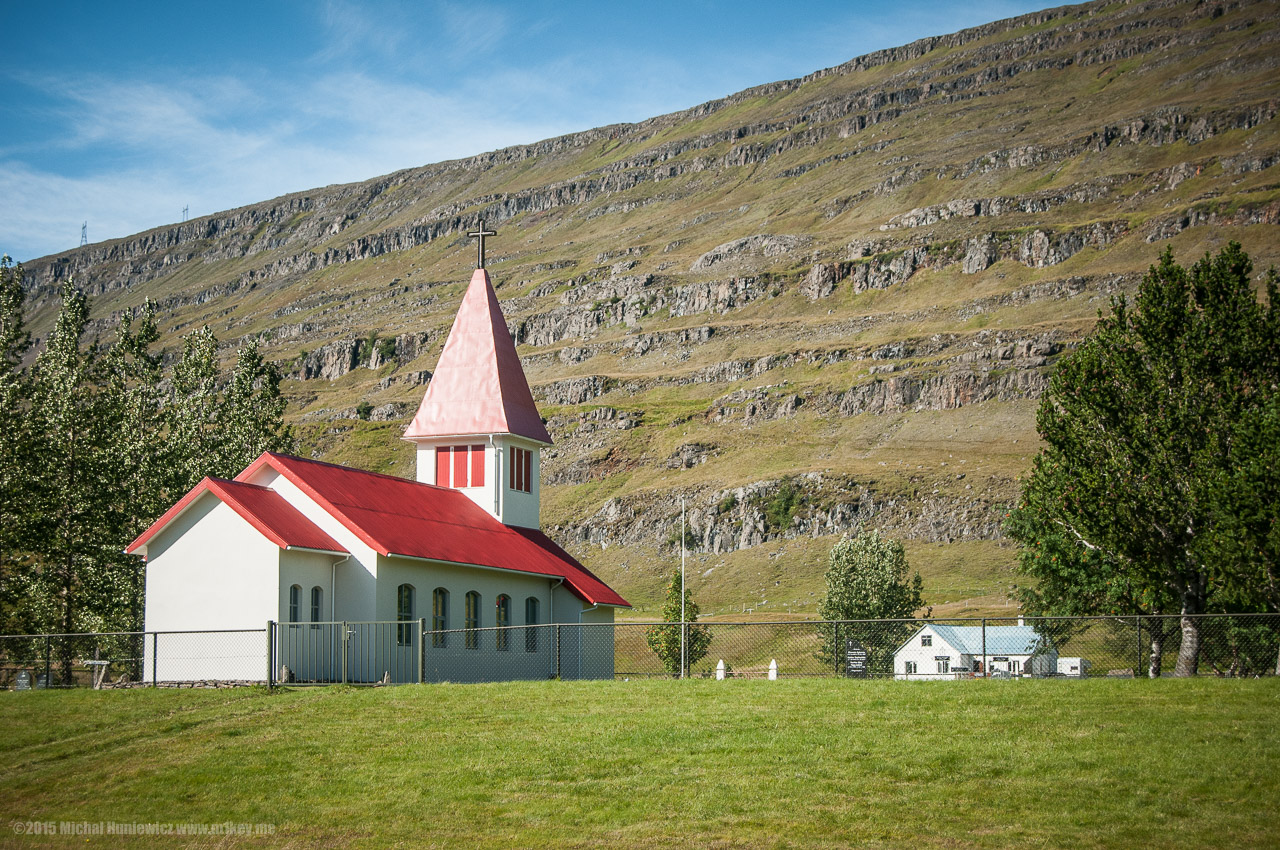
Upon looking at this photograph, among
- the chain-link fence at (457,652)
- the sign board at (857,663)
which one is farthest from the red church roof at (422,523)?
the sign board at (857,663)

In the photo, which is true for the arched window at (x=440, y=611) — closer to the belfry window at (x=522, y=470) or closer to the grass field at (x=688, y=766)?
the belfry window at (x=522, y=470)

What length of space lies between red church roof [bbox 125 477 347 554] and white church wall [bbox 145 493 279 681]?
37 cm

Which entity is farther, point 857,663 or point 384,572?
point 384,572

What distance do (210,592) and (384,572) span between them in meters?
4.66

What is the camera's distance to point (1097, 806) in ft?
47.1

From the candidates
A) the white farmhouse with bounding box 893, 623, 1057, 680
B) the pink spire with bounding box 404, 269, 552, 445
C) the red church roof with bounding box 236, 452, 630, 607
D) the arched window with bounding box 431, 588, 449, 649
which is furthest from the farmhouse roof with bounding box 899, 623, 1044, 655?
the arched window with bounding box 431, 588, 449, 649

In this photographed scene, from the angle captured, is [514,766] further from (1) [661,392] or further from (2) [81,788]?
(1) [661,392]

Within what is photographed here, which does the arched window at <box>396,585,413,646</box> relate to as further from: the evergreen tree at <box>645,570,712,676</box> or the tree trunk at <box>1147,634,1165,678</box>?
the tree trunk at <box>1147,634,1165,678</box>

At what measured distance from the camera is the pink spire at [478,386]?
147 feet

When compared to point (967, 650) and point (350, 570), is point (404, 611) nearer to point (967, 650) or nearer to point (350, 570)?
point (350, 570)

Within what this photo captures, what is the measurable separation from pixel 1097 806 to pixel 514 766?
7980 millimetres

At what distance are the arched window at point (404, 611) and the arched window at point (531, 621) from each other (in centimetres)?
544

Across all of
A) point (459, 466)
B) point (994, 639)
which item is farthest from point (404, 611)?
point (994, 639)

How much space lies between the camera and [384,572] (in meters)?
33.1
